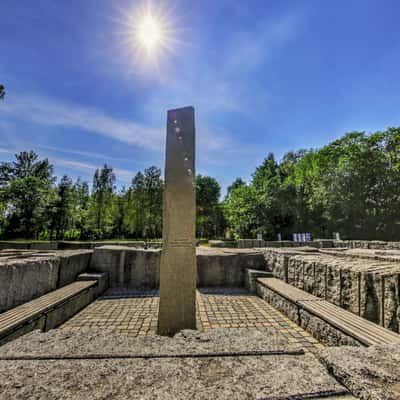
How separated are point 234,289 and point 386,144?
2062 centimetres

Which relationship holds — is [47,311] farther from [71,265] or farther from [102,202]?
[102,202]

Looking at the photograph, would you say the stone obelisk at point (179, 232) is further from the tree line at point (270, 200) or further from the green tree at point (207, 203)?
the green tree at point (207, 203)

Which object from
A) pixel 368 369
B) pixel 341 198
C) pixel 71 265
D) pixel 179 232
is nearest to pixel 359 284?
pixel 368 369

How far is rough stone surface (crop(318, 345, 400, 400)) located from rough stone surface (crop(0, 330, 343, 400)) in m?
0.07

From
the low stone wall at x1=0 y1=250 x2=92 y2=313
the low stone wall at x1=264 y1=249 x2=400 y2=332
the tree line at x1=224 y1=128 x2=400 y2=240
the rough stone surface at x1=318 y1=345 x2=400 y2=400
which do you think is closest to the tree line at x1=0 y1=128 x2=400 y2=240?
the tree line at x1=224 y1=128 x2=400 y2=240

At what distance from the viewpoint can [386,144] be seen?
18.0 meters

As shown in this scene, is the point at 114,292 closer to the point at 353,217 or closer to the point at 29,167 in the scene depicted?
the point at 353,217

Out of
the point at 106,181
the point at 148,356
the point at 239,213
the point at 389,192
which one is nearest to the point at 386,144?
the point at 389,192

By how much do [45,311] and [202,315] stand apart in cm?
241

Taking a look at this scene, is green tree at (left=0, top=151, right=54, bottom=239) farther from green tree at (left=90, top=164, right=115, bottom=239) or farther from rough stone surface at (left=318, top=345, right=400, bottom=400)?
rough stone surface at (left=318, top=345, right=400, bottom=400)

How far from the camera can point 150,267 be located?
5.64 meters

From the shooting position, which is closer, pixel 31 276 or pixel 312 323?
pixel 312 323

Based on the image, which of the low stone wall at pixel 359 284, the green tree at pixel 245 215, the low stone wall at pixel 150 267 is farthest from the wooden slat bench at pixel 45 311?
the green tree at pixel 245 215

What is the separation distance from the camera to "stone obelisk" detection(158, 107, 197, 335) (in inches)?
124
